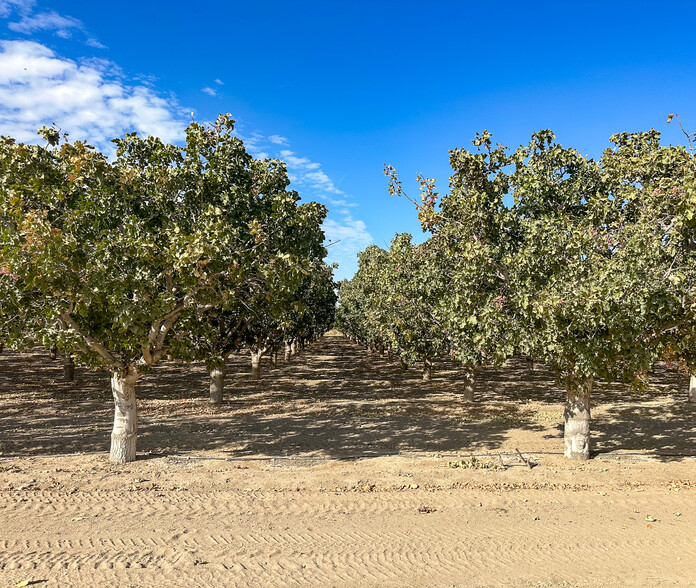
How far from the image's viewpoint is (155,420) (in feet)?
65.4

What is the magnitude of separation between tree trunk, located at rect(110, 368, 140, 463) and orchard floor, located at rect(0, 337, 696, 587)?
22.1 inches

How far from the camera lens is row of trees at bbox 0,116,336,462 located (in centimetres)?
1092

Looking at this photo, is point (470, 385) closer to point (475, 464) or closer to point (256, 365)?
point (475, 464)

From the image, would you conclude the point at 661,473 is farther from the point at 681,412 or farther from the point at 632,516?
the point at 681,412

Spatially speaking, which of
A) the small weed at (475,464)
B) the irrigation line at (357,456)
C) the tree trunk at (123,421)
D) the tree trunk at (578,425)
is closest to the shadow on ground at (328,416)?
the irrigation line at (357,456)

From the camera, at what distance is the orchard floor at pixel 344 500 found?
764 cm

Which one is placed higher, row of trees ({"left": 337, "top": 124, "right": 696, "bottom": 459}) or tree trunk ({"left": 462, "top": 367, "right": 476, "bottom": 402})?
row of trees ({"left": 337, "top": 124, "right": 696, "bottom": 459})

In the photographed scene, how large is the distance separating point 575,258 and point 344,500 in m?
7.95

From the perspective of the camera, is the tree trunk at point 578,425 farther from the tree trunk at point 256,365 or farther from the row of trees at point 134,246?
the tree trunk at point 256,365

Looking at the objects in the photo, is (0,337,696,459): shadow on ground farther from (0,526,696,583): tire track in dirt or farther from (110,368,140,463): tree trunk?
(0,526,696,583): tire track in dirt

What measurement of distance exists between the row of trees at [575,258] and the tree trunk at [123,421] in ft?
30.3

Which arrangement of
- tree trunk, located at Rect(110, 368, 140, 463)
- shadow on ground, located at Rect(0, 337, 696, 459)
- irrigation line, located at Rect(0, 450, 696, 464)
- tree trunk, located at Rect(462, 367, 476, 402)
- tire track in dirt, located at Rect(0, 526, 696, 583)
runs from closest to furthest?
1. tire track in dirt, located at Rect(0, 526, 696, 583)
2. tree trunk, located at Rect(110, 368, 140, 463)
3. irrigation line, located at Rect(0, 450, 696, 464)
4. shadow on ground, located at Rect(0, 337, 696, 459)
5. tree trunk, located at Rect(462, 367, 476, 402)

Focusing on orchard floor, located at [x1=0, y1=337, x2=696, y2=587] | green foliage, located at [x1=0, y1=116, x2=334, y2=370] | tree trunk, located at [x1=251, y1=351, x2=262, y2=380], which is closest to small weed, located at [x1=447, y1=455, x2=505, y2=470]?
orchard floor, located at [x1=0, y1=337, x2=696, y2=587]

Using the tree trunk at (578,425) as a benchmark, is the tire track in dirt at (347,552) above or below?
below
